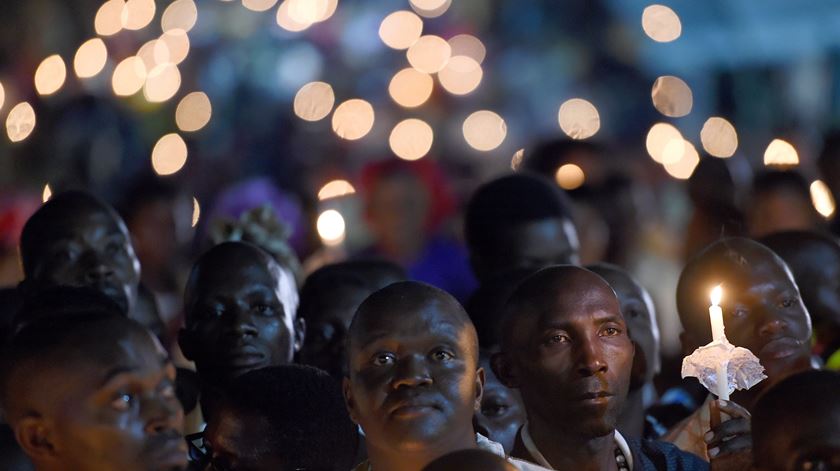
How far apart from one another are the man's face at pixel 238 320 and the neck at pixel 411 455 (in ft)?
4.01

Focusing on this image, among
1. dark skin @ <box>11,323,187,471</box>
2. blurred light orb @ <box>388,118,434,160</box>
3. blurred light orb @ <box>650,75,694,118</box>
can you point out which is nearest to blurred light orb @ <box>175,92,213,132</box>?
blurred light orb @ <box>388,118,434,160</box>

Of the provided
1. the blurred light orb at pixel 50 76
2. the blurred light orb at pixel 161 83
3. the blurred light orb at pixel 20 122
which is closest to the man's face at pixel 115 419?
the blurred light orb at pixel 20 122

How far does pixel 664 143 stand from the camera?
13.8 metres

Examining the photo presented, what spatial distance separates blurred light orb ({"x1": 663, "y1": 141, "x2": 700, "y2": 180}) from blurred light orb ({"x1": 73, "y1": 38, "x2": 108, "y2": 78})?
4.30 metres

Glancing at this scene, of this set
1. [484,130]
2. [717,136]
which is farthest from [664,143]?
[484,130]

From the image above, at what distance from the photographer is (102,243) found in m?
6.34

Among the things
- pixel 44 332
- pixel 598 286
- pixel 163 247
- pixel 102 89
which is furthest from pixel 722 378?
pixel 102 89

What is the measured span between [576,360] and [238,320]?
56.3 inches

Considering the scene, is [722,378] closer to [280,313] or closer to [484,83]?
[280,313]

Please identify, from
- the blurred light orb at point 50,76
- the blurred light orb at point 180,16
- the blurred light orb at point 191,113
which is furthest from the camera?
the blurred light orb at point 180,16

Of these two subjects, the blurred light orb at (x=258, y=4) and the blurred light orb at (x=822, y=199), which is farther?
the blurred light orb at (x=258, y=4)

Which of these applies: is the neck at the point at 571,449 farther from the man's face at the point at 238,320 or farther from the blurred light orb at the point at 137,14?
the blurred light orb at the point at 137,14

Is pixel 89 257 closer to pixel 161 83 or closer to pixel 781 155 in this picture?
pixel 781 155

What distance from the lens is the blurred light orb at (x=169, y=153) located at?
12.6m
